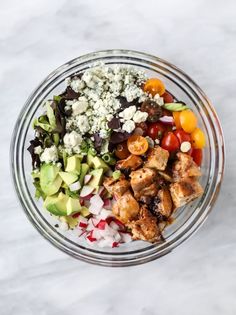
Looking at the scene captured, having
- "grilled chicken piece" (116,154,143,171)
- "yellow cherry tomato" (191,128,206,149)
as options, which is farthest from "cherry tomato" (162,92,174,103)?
"grilled chicken piece" (116,154,143,171)

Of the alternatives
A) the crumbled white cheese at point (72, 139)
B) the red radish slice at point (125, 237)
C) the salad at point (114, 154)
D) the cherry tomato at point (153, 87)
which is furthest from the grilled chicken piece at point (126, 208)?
A: the cherry tomato at point (153, 87)

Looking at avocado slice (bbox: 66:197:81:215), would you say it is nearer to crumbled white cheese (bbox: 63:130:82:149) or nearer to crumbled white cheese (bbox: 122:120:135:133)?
crumbled white cheese (bbox: 63:130:82:149)

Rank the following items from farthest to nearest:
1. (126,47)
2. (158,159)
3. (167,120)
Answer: (126,47), (167,120), (158,159)

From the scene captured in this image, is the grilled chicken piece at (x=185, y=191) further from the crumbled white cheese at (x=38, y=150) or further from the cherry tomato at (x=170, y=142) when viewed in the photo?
the crumbled white cheese at (x=38, y=150)

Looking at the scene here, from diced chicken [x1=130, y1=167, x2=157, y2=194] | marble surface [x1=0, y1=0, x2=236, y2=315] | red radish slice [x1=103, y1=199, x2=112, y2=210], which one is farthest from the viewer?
marble surface [x1=0, y1=0, x2=236, y2=315]

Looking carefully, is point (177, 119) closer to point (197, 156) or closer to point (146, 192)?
point (197, 156)

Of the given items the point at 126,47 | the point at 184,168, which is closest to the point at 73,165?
the point at 184,168
